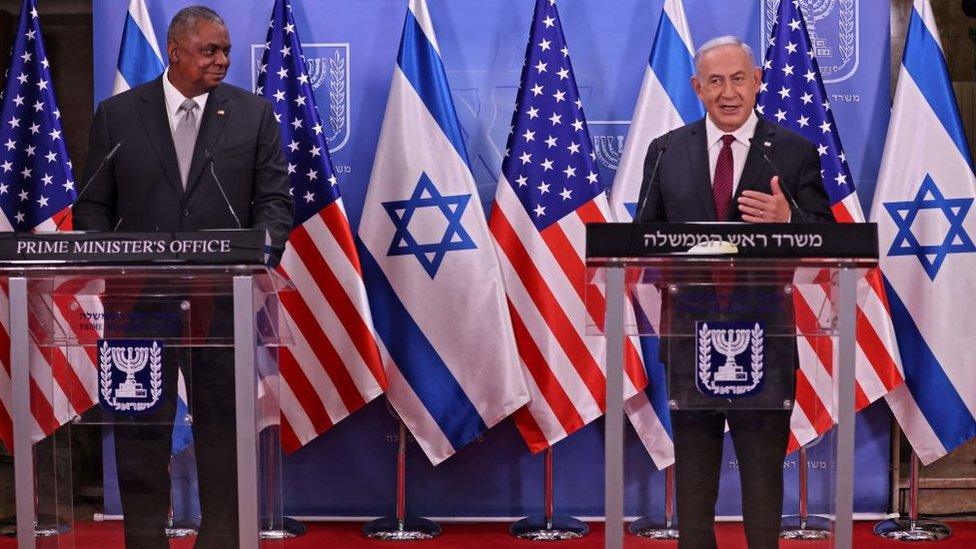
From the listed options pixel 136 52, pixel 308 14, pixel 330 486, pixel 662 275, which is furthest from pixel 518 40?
pixel 662 275

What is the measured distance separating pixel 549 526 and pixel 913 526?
Result: 151 centimetres

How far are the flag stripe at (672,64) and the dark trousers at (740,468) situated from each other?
7.75ft

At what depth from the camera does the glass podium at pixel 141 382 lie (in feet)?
8.59

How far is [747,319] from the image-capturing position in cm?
251

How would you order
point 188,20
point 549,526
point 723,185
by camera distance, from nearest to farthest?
1. point 723,185
2. point 188,20
3. point 549,526

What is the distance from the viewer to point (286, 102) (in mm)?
4637

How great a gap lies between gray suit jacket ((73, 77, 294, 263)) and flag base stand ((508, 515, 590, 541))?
1.85 m

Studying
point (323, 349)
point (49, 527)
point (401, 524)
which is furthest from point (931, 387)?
point (49, 527)

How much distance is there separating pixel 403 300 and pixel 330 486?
966 mm

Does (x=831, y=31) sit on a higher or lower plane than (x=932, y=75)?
higher

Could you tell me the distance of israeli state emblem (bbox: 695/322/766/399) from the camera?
250 cm

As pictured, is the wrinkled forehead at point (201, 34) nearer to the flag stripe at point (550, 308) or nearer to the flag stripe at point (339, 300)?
the flag stripe at point (339, 300)

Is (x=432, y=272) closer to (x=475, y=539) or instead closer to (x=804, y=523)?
(x=475, y=539)

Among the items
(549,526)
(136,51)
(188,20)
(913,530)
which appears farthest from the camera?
(136,51)
